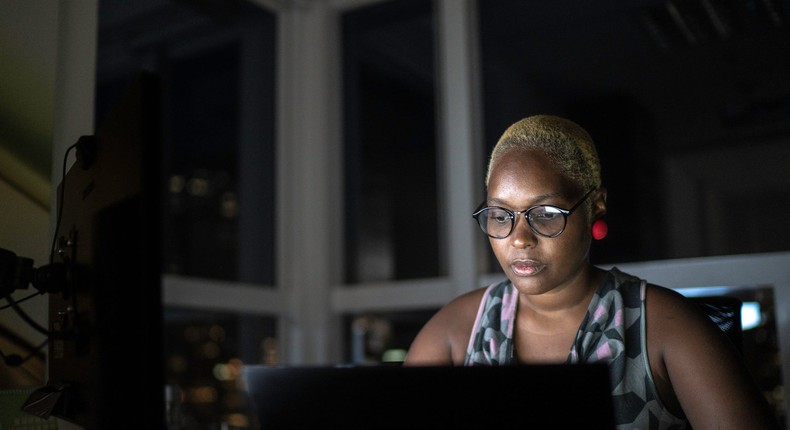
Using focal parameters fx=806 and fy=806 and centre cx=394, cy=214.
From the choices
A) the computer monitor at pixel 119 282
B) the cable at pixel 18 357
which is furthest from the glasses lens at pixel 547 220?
the cable at pixel 18 357

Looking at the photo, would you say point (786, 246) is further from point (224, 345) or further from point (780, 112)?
point (224, 345)

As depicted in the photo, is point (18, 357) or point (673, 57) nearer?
point (18, 357)

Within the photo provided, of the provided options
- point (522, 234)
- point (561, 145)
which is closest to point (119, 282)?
point (522, 234)

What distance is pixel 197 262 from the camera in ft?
9.10

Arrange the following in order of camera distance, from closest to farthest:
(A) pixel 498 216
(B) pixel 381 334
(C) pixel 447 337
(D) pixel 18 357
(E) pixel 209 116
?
(A) pixel 498 216, (C) pixel 447 337, (D) pixel 18 357, (E) pixel 209 116, (B) pixel 381 334

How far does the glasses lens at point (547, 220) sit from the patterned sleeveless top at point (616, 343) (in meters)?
0.16

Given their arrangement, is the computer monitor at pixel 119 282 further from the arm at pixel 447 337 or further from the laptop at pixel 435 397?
the arm at pixel 447 337

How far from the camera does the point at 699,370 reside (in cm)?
134

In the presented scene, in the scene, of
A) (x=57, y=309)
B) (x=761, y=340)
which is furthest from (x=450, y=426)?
(x=761, y=340)

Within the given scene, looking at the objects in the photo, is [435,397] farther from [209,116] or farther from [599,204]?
[209,116]

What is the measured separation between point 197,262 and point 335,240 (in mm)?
606

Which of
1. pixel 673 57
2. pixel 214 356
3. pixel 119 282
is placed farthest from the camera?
pixel 214 356

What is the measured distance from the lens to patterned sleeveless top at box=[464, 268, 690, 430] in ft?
4.68

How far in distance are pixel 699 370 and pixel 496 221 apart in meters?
0.45
